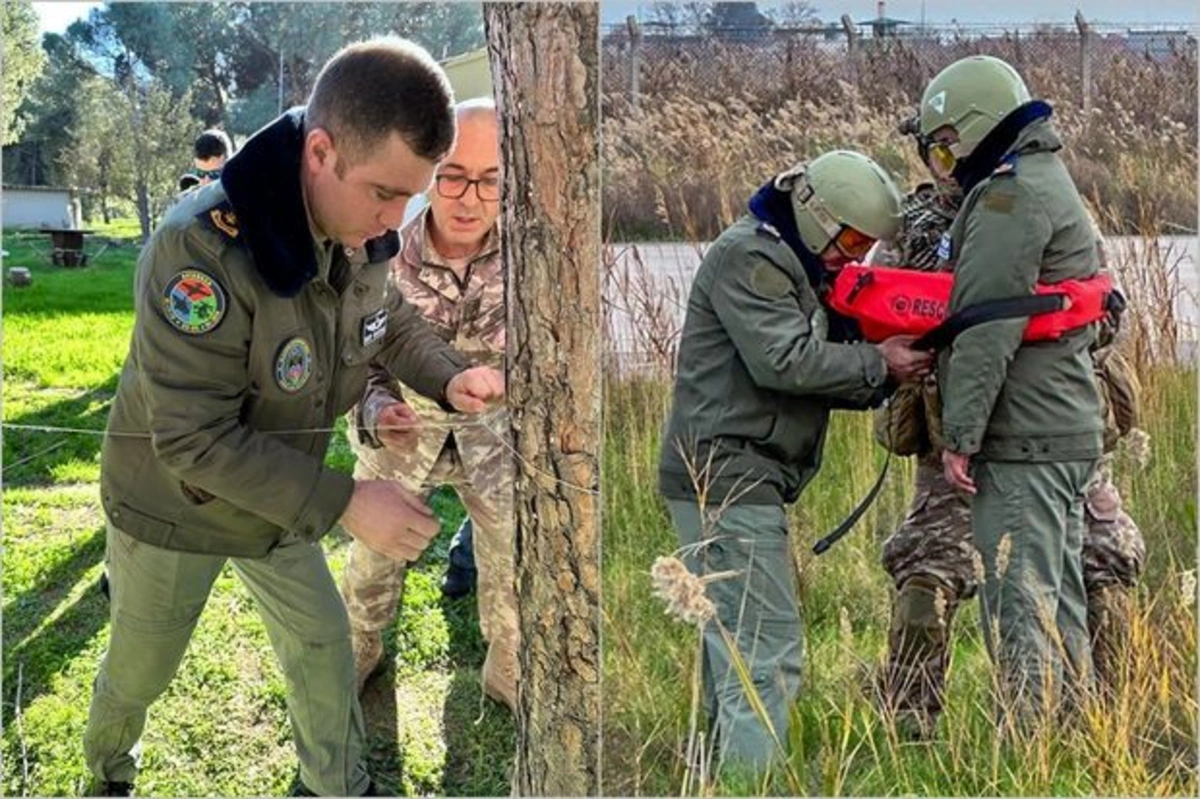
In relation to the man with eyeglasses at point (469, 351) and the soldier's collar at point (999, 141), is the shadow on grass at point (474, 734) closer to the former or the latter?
the man with eyeglasses at point (469, 351)

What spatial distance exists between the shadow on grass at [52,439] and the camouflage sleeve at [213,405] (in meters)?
2.71

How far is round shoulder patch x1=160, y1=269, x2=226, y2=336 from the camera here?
1.93 meters

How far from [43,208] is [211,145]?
2.12 meters

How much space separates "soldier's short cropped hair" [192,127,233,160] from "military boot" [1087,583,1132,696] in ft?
11.3

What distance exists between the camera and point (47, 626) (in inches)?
132

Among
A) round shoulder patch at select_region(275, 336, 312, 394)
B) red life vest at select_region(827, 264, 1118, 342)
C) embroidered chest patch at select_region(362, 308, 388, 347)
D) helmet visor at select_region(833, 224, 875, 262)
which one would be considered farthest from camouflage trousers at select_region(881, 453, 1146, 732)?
round shoulder patch at select_region(275, 336, 312, 394)

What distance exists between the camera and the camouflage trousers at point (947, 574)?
264 centimetres

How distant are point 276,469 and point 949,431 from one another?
4.16 ft

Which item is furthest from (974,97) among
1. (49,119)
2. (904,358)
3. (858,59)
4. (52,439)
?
(49,119)

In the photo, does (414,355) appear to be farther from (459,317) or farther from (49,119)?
(49,119)

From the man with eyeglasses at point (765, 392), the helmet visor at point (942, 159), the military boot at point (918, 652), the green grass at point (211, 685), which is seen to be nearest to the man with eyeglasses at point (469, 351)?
the green grass at point (211, 685)

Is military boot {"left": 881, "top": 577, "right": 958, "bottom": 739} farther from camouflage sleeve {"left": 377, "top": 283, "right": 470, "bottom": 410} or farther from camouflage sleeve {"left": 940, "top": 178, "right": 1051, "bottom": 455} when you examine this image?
camouflage sleeve {"left": 377, "top": 283, "right": 470, "bottom": 410}

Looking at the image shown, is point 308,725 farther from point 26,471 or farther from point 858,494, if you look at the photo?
point 26,471

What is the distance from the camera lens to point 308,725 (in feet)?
8.05
